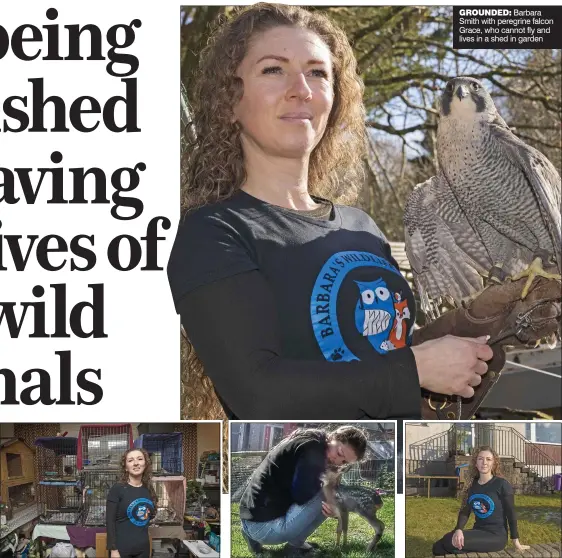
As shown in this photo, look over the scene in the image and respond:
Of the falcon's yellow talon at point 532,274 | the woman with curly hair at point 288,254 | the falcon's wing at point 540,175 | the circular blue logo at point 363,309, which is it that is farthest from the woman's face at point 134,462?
the falcon's wing at point 540,175

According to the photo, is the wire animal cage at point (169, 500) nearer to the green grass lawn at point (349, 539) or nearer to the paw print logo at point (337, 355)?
the green grass lawn at point (349, 539)

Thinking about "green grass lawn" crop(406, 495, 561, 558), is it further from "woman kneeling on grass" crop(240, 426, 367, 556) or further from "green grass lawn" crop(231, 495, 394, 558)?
"woman kneeling on grass" crop(240, 426, 367, 556)

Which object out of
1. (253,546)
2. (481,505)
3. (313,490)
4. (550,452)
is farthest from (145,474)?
(550,452)

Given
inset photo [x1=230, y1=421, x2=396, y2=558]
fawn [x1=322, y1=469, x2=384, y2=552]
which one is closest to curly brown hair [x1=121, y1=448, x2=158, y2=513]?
inset photo [x1=230, y1=421, x2=396, y2=558]

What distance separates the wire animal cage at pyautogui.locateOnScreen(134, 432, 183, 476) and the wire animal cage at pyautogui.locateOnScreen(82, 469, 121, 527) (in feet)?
0.39

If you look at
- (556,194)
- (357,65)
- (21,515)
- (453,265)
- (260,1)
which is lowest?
(21,515)

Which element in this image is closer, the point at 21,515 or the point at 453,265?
the point at 21,515

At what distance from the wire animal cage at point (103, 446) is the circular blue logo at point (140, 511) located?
13 centimetres

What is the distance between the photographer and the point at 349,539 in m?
2.83

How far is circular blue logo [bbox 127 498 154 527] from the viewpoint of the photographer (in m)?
2.82

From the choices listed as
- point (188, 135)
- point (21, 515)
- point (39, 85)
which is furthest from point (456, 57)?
point (21, 515)

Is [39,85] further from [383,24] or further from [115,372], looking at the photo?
[383,24]

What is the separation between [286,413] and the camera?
2.78 m

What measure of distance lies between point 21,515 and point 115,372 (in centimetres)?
52
